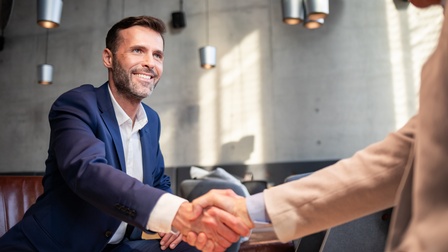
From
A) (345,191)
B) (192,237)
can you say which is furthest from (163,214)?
(345,191)

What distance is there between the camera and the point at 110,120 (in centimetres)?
182

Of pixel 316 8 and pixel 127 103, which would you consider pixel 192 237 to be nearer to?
pixel 127 103

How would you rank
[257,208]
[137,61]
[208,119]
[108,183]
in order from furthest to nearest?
[208,119] → [137,61] → [108,183] → [257,208]

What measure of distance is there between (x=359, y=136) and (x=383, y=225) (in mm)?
4741

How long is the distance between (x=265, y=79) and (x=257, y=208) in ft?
18.8

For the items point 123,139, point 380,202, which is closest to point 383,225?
point 380,202

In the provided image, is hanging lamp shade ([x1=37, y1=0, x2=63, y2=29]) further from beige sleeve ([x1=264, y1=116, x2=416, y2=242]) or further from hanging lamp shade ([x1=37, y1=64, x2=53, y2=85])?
beige sleeve ([x1=264, y1=116, x2=416, y2=242])

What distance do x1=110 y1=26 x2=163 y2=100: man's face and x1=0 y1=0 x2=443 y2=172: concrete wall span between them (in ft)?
15.5

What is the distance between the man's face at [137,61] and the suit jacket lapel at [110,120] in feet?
0.69

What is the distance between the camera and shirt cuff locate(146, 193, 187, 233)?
1.44m

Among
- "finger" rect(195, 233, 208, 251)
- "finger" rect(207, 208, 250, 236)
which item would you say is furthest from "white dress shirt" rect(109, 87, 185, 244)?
"finger" rect(207, 208, 250, 236)

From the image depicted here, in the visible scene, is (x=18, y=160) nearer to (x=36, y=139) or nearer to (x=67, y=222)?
(x=36, y=139)

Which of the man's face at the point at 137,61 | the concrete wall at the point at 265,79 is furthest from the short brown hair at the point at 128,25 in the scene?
the concrete wall at the point at 265,79

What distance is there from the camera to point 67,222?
1.60 m
